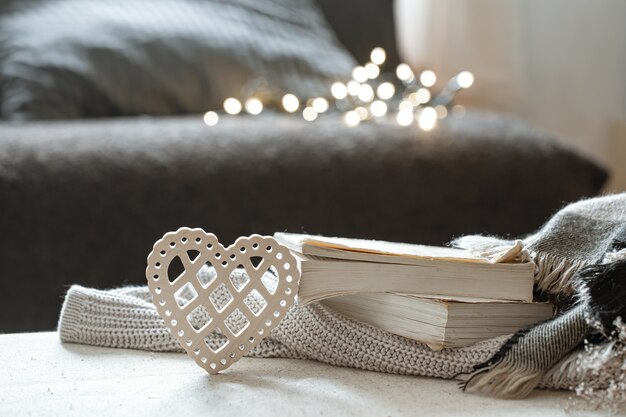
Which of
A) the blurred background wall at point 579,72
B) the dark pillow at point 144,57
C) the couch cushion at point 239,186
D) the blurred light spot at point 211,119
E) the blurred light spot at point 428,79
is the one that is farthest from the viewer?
the blurred background wall at point 579,72

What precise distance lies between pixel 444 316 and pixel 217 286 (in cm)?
18

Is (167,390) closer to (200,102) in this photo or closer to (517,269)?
(517,269)

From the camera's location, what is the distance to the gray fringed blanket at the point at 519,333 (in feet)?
1.98

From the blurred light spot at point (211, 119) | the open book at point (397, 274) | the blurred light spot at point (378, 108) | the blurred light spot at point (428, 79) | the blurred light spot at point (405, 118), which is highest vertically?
the blurred light spot at point (428, 79)

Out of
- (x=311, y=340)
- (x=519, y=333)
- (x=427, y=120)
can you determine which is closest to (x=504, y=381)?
(x=519, y=333)

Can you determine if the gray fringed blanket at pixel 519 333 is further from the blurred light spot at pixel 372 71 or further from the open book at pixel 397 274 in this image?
the blurred light spot at pixel 372 71

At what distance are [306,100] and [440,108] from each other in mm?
308

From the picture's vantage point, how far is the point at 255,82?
1.88 metres

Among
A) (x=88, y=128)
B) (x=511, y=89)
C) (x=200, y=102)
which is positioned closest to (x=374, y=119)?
(x=200, y=102)

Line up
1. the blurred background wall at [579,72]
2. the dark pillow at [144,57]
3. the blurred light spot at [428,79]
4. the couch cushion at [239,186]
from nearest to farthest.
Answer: the couch cushion at [239,186] → the dark pillow at [144,57] → the blurred light spot at [428,79] → the blurred background wall at [579,72]

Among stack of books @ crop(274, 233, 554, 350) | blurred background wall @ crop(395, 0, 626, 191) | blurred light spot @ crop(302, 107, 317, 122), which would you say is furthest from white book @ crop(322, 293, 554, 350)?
blurred background wall @ crop(395, 0, 626, 191)

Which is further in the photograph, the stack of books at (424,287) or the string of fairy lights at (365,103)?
the string of fairy lights at (365,103)

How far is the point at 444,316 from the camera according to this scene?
63 cm

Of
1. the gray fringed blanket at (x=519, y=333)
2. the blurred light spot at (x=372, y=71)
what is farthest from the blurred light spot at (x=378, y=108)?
the gray fringed blanket at (x=519, y=333)
